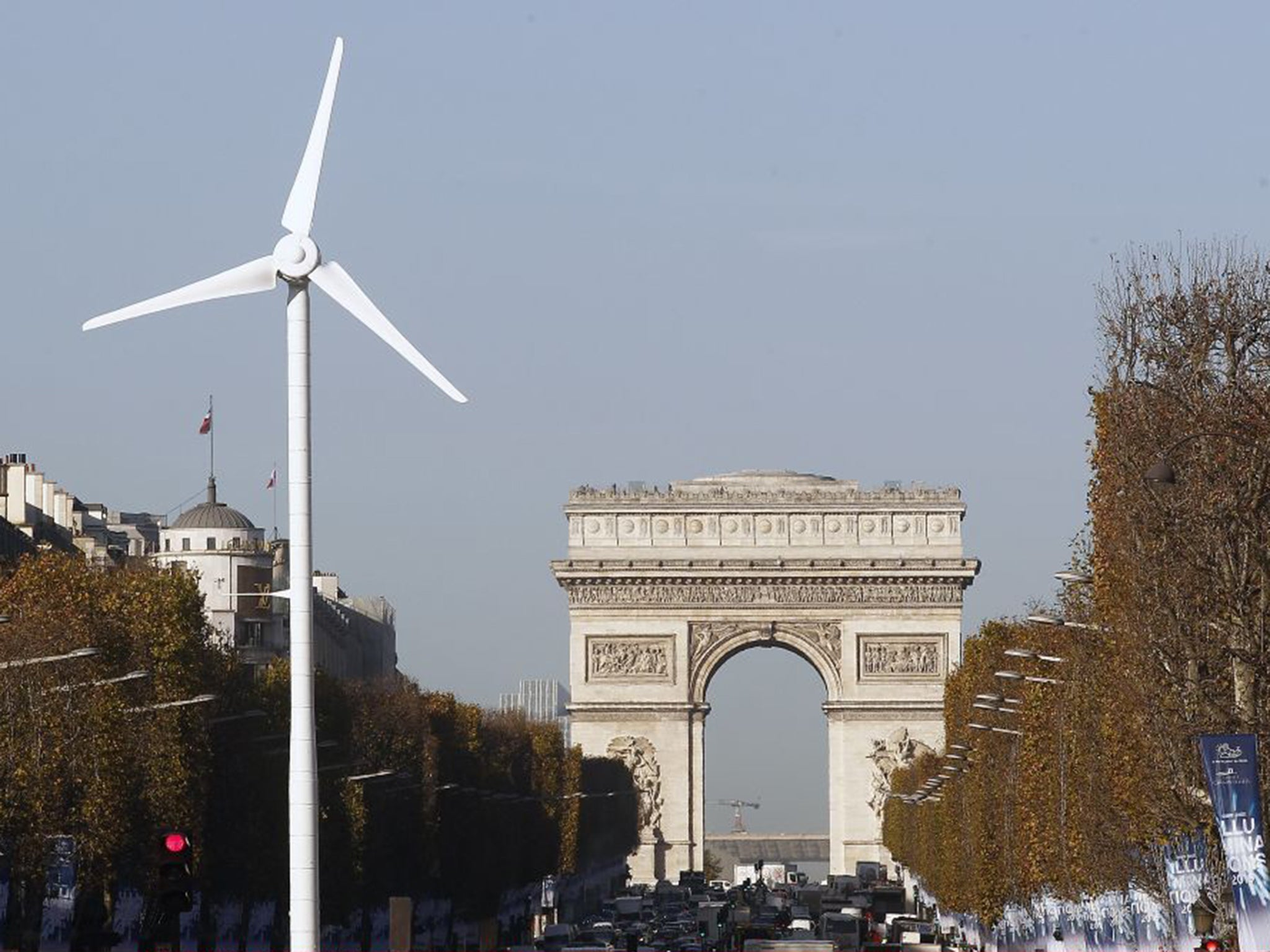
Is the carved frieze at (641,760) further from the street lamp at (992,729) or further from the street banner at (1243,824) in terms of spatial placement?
the street banner at (1243,824)

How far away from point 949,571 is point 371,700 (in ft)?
161

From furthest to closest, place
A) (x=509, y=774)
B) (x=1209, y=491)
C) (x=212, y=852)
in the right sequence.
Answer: (x=509, y=774) < (x=212, y=852) < (x=1209, y=491)

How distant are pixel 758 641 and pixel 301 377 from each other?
4727 inches

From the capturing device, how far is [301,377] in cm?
3878

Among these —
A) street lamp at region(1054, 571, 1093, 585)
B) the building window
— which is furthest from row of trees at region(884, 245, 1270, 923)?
the building window

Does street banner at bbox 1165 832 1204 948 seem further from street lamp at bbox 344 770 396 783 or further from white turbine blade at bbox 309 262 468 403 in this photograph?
street lamp at bbox 344 770 396 783

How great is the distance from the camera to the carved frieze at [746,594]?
156 m

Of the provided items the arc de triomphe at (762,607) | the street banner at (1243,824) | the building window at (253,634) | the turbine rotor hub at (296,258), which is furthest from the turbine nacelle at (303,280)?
the arc de triomphe at (762,607)

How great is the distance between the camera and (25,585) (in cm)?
7312

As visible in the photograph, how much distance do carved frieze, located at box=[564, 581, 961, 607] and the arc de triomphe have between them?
0.06 meters

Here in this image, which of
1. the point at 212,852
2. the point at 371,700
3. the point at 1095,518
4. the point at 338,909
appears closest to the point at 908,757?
the point at 371,700

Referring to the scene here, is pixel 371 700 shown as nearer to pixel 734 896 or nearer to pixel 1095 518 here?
pixel 734 896

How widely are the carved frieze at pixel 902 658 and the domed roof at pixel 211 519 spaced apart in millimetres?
27448

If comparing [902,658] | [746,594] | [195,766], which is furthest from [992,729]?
[902,658]
